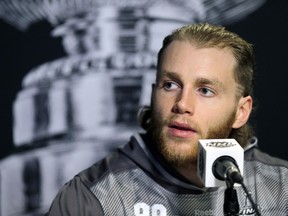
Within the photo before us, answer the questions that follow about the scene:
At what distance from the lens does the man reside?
1.22 metres

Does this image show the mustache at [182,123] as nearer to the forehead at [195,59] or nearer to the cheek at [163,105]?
the cheek at [163,105]

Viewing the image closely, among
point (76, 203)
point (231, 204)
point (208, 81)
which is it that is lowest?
point (76, 203)

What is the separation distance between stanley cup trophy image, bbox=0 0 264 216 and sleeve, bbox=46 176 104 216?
60cm

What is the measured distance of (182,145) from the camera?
3.99 feet

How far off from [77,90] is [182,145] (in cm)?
77

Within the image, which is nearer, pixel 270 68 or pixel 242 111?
pixel 242 111

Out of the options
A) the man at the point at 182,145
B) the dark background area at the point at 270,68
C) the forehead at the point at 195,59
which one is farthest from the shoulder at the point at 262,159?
the dark background area at the point at 270,68

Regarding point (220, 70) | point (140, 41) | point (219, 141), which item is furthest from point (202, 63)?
point (140, 41)

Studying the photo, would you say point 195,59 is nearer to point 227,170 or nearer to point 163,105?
point 163,105

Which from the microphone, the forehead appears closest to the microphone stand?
the microphone

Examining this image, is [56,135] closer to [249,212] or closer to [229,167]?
[249,212]

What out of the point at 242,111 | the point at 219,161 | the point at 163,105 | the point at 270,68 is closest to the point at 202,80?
the point at 163,105

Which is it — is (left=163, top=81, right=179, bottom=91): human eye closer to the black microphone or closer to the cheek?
the cheek

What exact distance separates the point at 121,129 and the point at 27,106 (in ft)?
1.29
